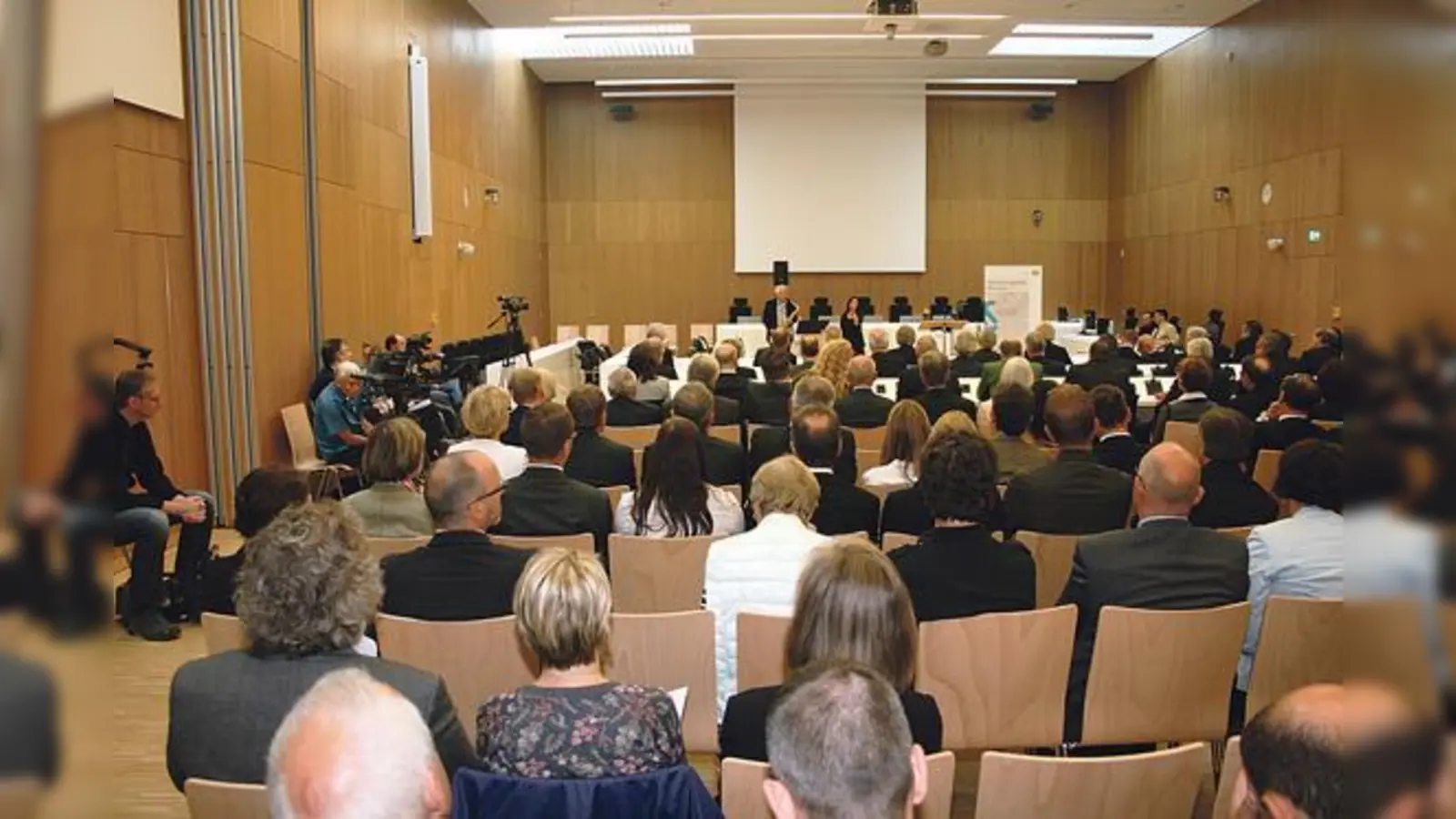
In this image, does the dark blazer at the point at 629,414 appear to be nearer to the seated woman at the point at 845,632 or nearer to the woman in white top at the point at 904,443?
the woman in white top at the point at 904,443

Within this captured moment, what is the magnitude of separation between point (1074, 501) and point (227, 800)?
3.12 m

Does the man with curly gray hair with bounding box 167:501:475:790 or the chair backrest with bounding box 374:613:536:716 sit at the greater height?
the man with curly gray hair with bounding box 167:501:475:790

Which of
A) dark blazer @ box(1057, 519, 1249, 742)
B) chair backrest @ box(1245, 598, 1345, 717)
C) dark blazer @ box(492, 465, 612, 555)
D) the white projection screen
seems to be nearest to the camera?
chair backrest @ box(1245, 598, 1345, 717)

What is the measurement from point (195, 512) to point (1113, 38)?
14.9 m

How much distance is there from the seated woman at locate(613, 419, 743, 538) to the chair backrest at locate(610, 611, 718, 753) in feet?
3.54

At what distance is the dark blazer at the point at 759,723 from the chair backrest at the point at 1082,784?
0.36 metres

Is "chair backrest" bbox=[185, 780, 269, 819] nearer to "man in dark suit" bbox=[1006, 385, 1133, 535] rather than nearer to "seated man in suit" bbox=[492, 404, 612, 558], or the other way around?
"seated man in suit" bbox=[492, 404, 612, 558]

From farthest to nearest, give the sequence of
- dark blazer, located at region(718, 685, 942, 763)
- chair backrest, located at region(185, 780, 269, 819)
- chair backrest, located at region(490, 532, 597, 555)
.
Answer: chair backrest, located at region(490, 532, 597, 555) < dark blazer, located at region(718, 685, 942, 763) < chair backrest, located at region(185, 780, 269, 819)

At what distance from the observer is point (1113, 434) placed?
17.5 ft

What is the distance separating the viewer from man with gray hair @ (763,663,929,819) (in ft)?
5.41

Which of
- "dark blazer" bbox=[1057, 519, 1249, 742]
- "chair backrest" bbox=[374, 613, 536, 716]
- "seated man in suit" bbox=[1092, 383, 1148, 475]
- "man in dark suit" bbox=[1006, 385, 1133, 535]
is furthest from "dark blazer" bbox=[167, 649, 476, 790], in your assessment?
"seated man in suit" bbox=[1092, 383, 1148, 475]

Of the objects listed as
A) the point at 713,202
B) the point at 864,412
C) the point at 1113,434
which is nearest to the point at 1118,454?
the point at 1113,434

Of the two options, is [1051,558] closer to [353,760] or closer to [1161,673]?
[1161,673]

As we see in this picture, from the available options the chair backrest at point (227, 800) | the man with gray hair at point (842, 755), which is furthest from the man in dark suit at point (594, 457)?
the man with gray hair at point (842, 755)
